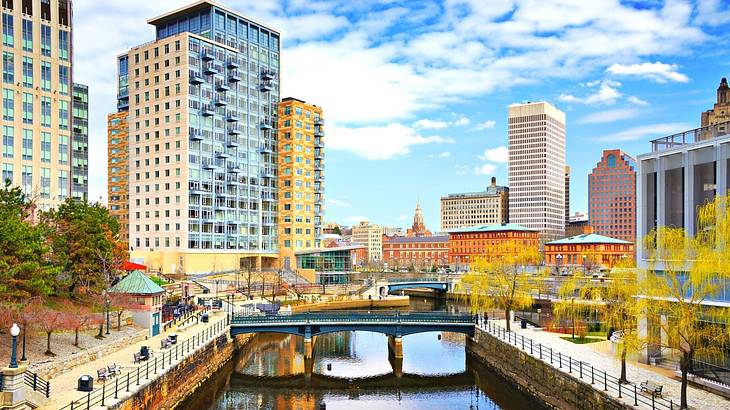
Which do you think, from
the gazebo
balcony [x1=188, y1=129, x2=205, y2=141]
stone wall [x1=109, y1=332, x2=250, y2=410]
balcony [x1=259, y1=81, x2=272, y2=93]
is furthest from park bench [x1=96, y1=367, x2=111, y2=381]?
balcony [x1=259, y1=81, x2=272, y2=93]

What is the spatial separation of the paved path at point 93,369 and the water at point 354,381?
448 centimetres

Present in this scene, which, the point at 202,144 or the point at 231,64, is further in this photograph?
the point at 231,64

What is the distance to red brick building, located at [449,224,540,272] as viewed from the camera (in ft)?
609

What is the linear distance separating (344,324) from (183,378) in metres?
18.7

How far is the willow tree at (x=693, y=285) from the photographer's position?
30202 millimetres

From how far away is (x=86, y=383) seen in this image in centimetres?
3155

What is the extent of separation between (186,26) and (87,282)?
8326cm

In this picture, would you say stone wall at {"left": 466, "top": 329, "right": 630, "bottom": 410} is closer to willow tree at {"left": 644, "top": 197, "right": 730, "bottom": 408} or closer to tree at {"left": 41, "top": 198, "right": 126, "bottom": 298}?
willow tree at {"left": 644, "top": 197, "right": 730, "bottom": 408}

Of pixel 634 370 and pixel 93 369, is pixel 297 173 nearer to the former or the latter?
pixel 93 369

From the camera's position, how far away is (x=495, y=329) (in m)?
57.4

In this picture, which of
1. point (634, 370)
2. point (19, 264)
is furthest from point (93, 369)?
point (634, 370)

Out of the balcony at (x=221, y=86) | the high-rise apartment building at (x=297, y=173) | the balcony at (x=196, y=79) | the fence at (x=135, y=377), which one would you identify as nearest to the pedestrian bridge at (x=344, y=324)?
the fence at (x=135, y=377)

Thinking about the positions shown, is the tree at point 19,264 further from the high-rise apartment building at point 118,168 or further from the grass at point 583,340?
the high-rise apartment building at point 118,168

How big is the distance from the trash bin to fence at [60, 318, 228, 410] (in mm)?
344
